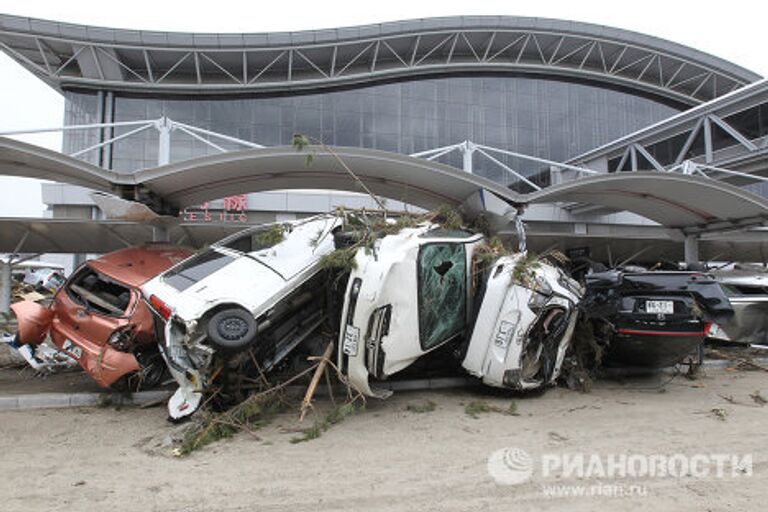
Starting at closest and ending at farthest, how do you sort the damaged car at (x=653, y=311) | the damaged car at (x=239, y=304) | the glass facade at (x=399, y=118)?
the damaged car at (x=239, y=304) → the damaged car at (x=653, y=311) → the glass facade at (x=399, y=118)

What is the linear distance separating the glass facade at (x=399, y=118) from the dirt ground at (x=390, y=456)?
2203cm

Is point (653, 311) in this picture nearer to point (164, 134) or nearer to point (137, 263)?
point (137, 263)

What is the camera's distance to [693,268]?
748 centimetres

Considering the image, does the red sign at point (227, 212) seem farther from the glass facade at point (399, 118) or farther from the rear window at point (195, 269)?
the rear window at point (195, 269)

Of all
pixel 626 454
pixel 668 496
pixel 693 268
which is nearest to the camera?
pixel 668 496

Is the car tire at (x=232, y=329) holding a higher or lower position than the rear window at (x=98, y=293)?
lower

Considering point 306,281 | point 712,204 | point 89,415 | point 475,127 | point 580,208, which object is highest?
point 475,127

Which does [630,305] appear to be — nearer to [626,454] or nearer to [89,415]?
[626,454]

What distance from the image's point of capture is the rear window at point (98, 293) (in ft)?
18.8

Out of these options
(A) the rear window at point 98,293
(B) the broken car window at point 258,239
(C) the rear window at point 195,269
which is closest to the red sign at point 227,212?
(A) the rear window at point 98,293

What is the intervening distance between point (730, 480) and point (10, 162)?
9.71 m

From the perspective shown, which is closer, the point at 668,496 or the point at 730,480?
the point at 668,496

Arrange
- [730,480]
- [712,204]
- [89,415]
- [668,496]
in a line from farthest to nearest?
1. [712,204]
2. [89,415]
3. [730,480]
4. [668,496]

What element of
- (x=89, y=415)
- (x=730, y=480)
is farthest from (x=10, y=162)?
(x=730, y=480)
